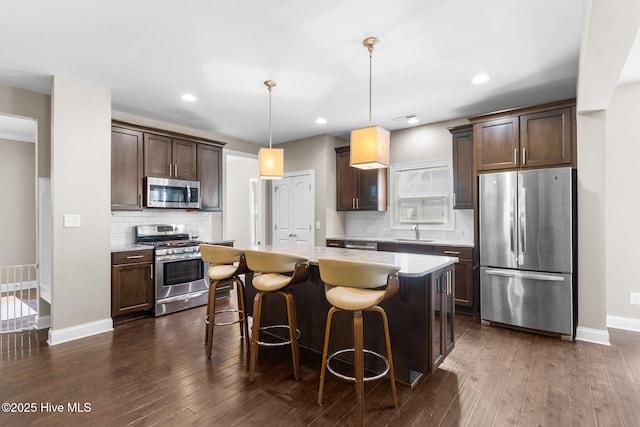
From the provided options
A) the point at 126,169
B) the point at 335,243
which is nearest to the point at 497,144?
the point at 335,243

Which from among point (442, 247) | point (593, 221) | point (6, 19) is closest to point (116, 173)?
point (6, 19)

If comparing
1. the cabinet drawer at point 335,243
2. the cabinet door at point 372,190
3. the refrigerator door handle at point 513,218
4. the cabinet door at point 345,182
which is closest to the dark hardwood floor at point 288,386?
the refrigerator door handle at point 513,218

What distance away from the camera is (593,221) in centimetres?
323

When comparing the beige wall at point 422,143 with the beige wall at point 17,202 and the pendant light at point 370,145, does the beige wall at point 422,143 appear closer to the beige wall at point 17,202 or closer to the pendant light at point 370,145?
the pendant light at point 370,145

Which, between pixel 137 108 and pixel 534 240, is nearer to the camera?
pixel 534 240

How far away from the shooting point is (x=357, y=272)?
197cm

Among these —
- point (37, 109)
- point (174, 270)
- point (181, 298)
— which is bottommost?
point (181, 298)

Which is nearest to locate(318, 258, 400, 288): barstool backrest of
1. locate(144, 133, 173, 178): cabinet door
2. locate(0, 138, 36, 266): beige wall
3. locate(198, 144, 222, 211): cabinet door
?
locate(144, 133, 173, 178): cabinet door

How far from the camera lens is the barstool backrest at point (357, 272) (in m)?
1.93

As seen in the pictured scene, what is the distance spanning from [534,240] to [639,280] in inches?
51.3

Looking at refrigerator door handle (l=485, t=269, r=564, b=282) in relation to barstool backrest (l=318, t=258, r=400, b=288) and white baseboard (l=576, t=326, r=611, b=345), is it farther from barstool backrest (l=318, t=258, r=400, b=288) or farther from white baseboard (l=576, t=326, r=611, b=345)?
barstool backrest (l=318, t=258, r=400, b=288)

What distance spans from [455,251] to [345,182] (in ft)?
7.12

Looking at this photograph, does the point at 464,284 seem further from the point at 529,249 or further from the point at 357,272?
the point at 357,272

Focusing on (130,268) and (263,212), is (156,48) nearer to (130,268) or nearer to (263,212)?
(130,268)
